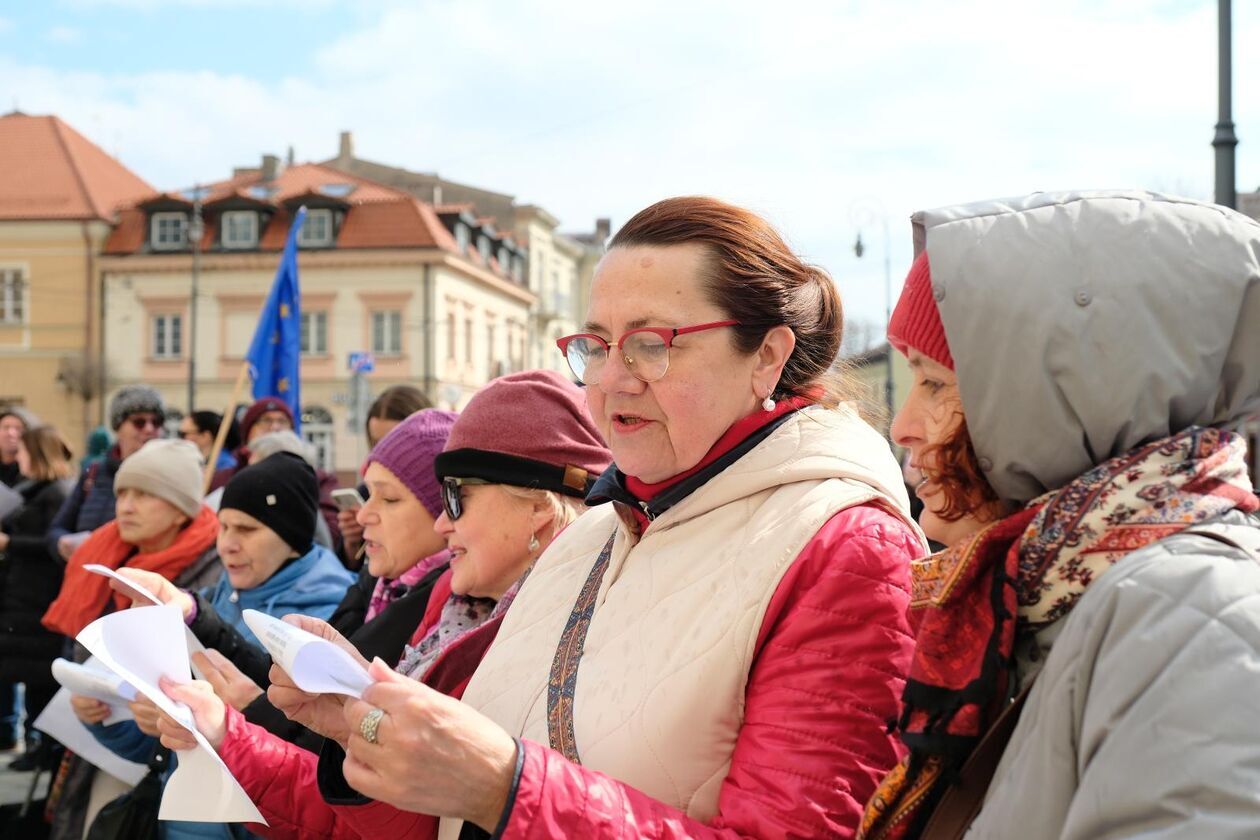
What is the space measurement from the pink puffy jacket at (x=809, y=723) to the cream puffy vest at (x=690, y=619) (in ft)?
0.15

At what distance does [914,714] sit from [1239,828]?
48cm

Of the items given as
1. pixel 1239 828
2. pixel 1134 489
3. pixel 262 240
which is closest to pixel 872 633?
pixel 1134 489

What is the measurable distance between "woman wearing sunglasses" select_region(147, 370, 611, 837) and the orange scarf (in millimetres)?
2192

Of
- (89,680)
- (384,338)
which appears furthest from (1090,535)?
(384,338)

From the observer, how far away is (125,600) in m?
5.07

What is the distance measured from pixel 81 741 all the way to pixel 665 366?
10.2 ft

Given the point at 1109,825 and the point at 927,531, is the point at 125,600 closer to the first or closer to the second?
the point at 927,531

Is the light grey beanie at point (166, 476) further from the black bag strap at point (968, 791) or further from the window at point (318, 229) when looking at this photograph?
the window at point (318, 229)

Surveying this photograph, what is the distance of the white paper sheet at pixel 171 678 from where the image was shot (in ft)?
8.69

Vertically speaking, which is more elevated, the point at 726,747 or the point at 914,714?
the point at 914,714

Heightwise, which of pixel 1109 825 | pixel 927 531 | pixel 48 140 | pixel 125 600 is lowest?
pixel 125 600

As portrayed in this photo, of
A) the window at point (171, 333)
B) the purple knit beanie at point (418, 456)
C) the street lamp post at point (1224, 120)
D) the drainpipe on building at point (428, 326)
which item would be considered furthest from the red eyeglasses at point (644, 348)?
the window at point (171, 333)

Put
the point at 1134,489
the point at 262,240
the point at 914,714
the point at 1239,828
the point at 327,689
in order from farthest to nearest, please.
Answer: the point at 262,240 → the point at 327,689 → the point at 914,714 → the point at 1134,489 → the point at 1239,828

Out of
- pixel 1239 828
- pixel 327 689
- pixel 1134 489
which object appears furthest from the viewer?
pixel 327 689
